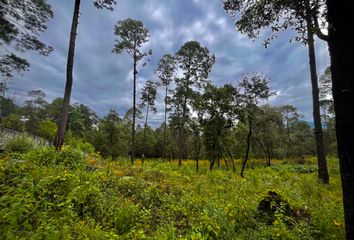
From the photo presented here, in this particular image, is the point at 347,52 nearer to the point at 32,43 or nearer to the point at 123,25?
the point at 32,43

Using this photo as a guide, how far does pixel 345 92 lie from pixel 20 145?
11.3m

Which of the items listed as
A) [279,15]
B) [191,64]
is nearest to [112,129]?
[191,64]

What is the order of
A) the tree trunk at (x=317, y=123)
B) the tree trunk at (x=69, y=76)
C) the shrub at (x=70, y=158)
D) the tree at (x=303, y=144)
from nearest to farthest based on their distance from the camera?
the shrub at (x=70, y=158) → the tree trunk at (x=317, y=123) → the tree trunk at (x=69, y=76) → the tree at (x=303, y=144)

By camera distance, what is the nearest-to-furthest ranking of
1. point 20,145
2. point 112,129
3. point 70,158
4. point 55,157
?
point 55,157 → point 70,158 → point 20,145 → point 112,129

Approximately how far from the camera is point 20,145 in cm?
829

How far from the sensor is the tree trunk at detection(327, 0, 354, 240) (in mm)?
2322

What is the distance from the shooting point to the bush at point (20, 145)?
8146mm

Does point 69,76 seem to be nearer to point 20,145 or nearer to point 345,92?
point 20,145

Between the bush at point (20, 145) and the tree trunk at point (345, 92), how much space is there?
1061 centimetres

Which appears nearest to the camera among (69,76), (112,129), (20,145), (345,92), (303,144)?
(345,92)

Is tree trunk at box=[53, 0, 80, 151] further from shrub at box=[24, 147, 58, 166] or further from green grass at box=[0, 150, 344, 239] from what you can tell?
green grass at box=[0, 150, 344, 239]

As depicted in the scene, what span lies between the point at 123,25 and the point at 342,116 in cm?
1795

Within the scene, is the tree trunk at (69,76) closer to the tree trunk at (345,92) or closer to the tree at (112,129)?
the tree trunk at (345,92)

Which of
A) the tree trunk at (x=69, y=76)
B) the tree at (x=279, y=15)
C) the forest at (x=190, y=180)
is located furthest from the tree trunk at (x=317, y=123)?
the tree trunk at (x=69, y=76)
